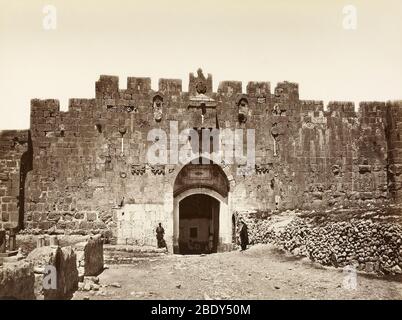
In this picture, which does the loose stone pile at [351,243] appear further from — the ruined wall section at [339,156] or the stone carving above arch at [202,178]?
the stone carving above arch at [202,178]

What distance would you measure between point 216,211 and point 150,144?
371cm

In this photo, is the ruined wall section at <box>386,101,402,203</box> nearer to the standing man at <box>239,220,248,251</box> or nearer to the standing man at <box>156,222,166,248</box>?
the standing man at <box>239,220,248,251</box>

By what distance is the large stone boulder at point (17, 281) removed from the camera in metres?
6.17

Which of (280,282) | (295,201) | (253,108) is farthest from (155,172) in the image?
(280,282)

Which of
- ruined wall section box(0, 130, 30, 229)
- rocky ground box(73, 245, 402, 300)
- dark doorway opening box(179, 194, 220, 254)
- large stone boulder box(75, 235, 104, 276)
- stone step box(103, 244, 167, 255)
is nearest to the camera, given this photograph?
rocky ground box(73, 245, 402, 300)

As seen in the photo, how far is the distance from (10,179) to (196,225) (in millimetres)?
7884

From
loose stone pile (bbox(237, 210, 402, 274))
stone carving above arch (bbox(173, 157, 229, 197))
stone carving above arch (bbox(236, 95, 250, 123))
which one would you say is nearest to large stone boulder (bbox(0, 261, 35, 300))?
loose stone pile (bbox(237, 210, 402, 274))

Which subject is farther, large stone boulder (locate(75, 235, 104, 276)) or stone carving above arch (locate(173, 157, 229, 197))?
stone carving above arch (locate(173, 157, 229, 197))

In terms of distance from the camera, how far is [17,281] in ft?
21.2

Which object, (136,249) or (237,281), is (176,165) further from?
(237,281)

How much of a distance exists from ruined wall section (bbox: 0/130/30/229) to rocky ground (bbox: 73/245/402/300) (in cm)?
467

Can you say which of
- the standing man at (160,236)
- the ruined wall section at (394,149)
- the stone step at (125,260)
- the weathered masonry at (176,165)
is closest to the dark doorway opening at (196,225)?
the weathered masonry at (176,165)

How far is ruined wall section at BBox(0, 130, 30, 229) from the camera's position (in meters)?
14.2

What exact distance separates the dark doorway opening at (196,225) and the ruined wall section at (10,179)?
6.70m
